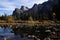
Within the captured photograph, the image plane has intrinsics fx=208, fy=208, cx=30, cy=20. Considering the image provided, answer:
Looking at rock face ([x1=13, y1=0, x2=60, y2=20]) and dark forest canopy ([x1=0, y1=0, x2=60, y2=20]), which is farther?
rock face ([x1=13, y1=0, x2=60, y2=20])

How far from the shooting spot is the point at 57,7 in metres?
31.9

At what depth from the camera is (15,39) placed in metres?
12.2

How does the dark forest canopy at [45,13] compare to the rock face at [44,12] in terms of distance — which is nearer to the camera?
the dark forest canopy at [45,13]

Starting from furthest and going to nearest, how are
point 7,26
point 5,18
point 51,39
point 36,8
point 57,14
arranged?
point 36,8 < point 57,14 < point 5,18 < point 7,26 < point 51,39

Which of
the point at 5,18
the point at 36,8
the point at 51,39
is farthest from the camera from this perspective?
the point at 36,8

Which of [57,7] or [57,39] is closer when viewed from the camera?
[57,39]

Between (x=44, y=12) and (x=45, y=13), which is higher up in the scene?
(x=44, y=12)

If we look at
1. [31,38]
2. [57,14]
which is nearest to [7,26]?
[31,38]

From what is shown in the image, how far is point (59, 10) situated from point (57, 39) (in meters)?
20.0

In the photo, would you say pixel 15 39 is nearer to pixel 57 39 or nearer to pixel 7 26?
pixel 57 39

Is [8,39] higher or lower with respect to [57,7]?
lower

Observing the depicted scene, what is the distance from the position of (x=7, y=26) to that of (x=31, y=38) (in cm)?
789

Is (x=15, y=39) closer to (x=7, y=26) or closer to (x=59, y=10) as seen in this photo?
(x=7, y=26)

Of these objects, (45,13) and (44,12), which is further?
(44,12)
